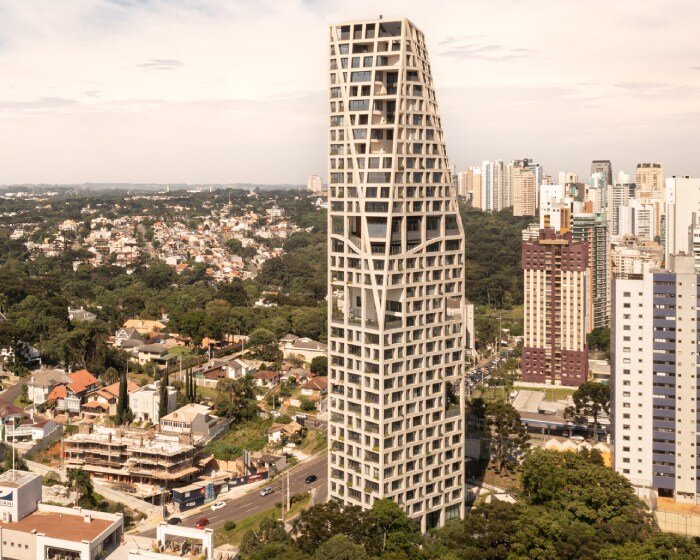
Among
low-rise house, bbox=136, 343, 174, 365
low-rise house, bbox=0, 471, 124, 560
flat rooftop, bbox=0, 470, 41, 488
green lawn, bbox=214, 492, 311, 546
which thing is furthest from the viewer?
low-rise house, bbox=136, 343, 174, 365

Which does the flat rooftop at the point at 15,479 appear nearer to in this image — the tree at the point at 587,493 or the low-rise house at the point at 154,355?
the tree at the point at 587,493

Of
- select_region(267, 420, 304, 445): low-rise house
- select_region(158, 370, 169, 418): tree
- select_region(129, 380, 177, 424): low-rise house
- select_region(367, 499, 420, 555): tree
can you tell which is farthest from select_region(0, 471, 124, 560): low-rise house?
select_region(267, 420, 304, 445): low-rise house

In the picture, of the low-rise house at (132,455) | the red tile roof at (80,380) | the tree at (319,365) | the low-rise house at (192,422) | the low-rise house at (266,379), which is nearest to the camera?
the low-rise house at (132,455)

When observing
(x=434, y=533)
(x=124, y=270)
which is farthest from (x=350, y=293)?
(x=124, y=270)

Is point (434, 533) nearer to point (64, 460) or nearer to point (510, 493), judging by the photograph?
point (510, 493)

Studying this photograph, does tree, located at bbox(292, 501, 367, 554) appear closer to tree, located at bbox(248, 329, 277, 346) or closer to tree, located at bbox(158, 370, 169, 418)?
tree, located at bbox(158, 370, 169, 418)

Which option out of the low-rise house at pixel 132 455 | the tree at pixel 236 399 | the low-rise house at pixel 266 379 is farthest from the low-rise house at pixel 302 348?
the low-rise house at pixel 132 455
